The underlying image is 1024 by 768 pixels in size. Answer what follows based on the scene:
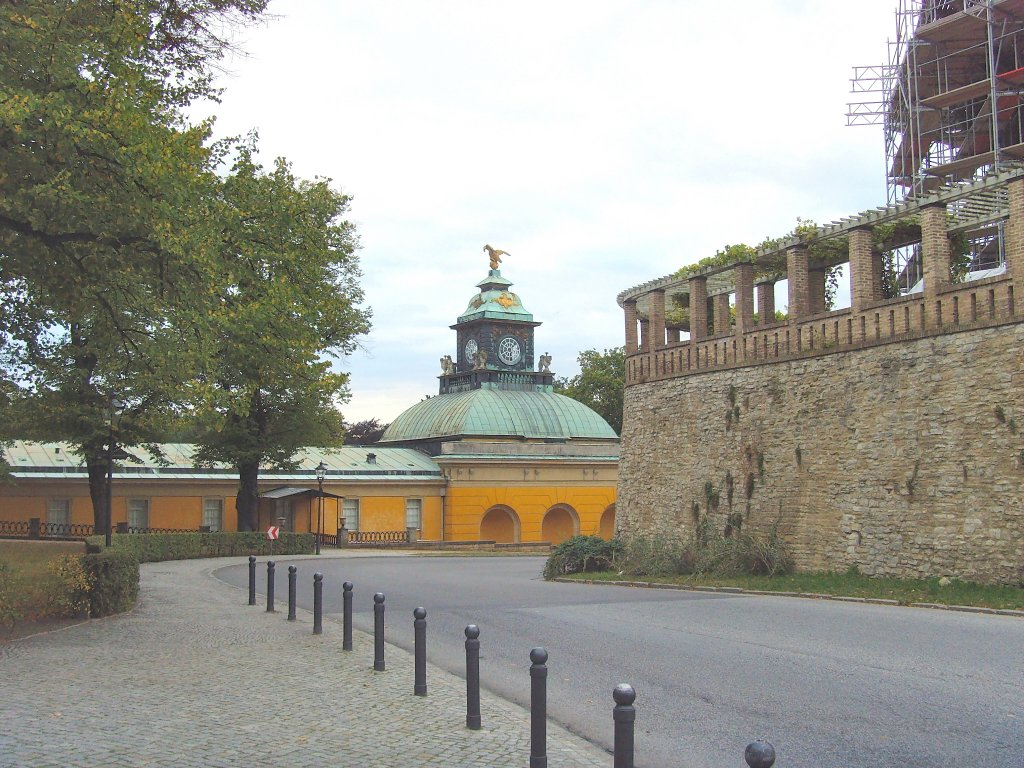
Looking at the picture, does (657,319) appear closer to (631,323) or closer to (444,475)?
(631,323)

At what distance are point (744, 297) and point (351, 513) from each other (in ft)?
91.1

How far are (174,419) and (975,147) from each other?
1014 inches

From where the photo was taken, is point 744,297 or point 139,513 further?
point 139,513

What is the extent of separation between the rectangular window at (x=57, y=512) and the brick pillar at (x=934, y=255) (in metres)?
34.7

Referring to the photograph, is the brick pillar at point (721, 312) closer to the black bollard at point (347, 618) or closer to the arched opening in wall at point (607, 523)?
the black bollard at point (347, 618)

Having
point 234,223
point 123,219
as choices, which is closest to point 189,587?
point 234,223

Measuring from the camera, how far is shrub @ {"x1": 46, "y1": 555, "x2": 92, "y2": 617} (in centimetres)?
1483

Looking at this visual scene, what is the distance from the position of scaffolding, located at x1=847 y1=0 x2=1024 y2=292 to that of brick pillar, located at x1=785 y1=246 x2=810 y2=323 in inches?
308

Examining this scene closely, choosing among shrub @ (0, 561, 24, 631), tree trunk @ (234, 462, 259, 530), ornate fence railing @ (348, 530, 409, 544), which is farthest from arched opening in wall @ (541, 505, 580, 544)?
shrub @ (0, 561, 24, 631)

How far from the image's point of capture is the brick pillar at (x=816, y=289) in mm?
24297

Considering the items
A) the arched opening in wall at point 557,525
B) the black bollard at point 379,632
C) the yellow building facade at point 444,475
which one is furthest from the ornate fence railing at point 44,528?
the black bollard at point 379,632

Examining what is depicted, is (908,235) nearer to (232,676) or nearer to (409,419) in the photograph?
(232,676)

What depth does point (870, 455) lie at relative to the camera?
20.0 metres

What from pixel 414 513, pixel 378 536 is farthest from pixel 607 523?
pixel 378 536
